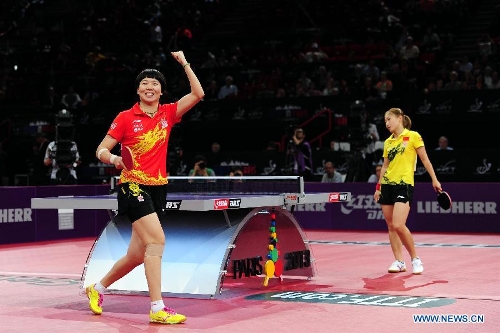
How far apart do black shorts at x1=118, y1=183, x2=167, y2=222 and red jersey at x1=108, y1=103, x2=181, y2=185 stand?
53 millimetres

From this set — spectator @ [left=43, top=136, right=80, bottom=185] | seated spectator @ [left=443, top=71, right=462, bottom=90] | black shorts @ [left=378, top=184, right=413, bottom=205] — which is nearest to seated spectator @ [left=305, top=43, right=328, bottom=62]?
seated spectator @ [left=443, top=71, right=462, bottom=90]

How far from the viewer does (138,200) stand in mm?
7930

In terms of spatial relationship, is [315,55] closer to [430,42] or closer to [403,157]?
[430,42]

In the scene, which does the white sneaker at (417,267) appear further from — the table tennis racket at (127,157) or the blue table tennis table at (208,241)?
the table tennis racket at (127,157)

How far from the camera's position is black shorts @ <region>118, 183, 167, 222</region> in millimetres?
7922

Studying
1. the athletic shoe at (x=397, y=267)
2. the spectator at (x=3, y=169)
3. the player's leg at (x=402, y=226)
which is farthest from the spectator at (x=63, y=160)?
the player's leg at (x=402, y=226)

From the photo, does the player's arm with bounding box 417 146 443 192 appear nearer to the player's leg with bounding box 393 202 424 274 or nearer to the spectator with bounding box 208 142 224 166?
the player's leg with bounding box 393 202 424 274

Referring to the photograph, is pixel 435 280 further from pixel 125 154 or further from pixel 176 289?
pixel 125 154

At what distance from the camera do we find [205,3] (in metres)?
32.1

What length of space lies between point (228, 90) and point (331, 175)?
213 inches

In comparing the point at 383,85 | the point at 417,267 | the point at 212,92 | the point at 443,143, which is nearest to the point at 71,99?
the point at 212,92

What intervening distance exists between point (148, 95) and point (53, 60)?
21509mm

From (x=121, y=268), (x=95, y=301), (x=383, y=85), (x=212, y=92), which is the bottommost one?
(x=95, y=301)

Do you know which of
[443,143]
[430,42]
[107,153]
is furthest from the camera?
[430,42]
